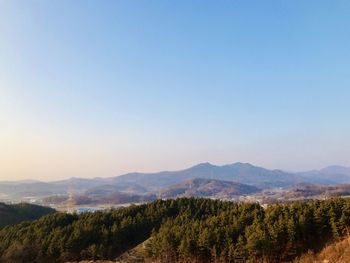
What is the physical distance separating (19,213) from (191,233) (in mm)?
71413

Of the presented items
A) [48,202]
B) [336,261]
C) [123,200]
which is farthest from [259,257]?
[48,202]

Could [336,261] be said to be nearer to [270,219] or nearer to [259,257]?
[259,257]

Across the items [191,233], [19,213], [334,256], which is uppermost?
[334,256]

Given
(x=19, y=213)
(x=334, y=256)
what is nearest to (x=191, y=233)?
(x=334, y=256)

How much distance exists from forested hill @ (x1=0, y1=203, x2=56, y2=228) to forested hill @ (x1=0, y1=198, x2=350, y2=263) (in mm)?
33541

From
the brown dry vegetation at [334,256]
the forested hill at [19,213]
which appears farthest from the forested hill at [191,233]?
the forested hill at [19,213]

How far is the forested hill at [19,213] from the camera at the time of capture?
271 ft

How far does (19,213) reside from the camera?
88938mm

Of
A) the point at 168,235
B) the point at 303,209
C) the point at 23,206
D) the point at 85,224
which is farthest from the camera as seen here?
the point at 23,206

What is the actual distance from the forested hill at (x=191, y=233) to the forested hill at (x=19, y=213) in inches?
1321

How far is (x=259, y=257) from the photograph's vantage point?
25203 mm

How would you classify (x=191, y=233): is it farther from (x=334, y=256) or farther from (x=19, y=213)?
(x=19, y=213)

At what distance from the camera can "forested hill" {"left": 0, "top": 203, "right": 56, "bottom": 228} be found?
271 ft

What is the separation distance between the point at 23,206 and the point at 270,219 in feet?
268
